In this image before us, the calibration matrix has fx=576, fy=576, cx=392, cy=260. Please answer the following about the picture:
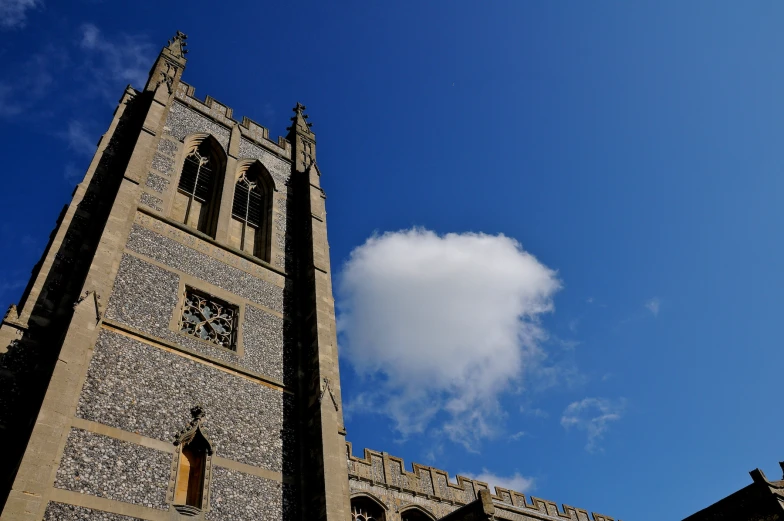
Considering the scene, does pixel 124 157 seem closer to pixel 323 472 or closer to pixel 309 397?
pixel 309 397

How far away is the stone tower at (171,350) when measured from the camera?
8.22 metres

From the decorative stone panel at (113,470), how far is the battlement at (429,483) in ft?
23.7

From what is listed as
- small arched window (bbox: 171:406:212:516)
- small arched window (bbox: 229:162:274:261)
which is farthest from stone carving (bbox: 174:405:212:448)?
small arched window (bbox: 229:162:274:261)

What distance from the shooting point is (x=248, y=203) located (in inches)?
611

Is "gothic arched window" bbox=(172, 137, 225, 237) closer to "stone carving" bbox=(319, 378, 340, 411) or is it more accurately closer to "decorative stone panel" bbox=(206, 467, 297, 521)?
"stone carving" bbox=(319, 378, 340, 411)

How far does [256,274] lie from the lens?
13461 mm

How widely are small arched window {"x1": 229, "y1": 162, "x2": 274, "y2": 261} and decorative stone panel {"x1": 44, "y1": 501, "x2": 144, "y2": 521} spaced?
24.1 ft

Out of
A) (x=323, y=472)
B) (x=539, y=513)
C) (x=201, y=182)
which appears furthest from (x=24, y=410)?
(x=539, y=513)

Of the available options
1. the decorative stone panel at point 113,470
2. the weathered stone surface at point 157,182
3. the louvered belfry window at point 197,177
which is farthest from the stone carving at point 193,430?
the louvered belfry window at point 197,177

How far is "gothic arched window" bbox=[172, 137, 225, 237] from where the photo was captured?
14.0 metres

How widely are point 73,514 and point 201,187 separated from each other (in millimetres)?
9054

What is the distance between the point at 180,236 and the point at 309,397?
180 inches

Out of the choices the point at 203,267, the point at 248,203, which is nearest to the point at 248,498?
the point at 203,267

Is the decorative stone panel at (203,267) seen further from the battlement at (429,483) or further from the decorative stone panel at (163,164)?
the battlement at (429,483)
